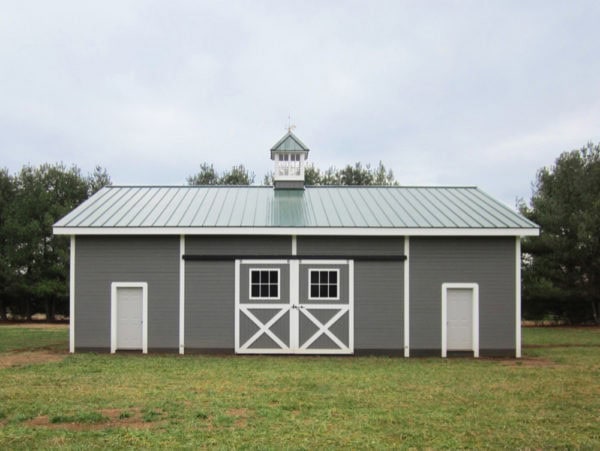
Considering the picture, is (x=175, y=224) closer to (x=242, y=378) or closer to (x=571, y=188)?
(x=242, y=378)

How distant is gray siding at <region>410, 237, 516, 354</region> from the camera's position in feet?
52.1

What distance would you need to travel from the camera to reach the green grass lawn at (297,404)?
23.2ft

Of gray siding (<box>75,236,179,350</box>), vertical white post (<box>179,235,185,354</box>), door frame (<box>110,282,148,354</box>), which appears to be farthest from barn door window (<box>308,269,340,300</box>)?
door frame (<box>110,282,148,354</box>)

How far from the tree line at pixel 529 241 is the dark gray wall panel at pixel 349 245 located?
14867mm

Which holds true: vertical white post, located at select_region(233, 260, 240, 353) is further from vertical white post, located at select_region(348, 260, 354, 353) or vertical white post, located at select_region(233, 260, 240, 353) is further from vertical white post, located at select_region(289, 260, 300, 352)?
vertical white post, located at select_region(348, 260, 354, 353)

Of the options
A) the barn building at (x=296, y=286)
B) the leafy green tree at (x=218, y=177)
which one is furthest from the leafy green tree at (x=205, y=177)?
the barn building at (x=296, y=286)

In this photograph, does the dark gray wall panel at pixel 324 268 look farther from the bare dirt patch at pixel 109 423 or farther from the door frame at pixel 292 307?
the bare dirt patch at pixel 109 423

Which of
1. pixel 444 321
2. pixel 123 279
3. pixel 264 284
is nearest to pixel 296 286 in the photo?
pixel 264 284

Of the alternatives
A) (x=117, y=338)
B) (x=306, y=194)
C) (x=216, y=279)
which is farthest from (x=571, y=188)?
(x=117, y=338)

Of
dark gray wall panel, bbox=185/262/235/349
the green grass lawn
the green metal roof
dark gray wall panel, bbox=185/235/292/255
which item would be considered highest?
the green metal roof

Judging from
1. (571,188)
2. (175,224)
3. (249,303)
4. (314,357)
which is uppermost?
(571,188)

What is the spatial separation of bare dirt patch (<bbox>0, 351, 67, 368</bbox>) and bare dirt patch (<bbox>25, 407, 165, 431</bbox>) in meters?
6.20

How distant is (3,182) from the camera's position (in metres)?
35.5

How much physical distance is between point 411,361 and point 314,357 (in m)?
2.47
